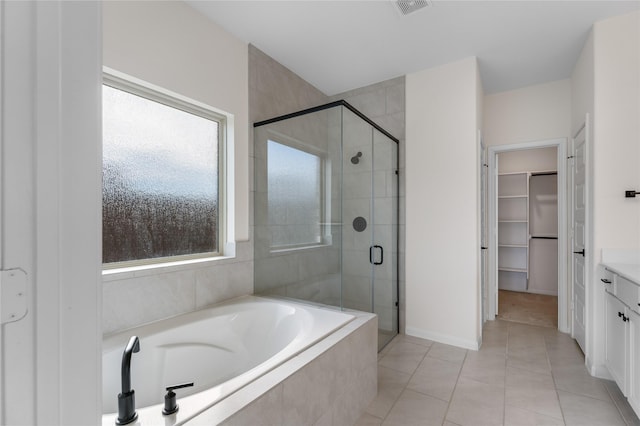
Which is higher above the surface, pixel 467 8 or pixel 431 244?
pixel 467 8

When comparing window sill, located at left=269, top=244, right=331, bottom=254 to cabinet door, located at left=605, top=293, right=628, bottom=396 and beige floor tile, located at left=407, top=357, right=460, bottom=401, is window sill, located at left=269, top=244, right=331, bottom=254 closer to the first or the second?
beige floor tile, located at left=407, top=357, right=460, bottom=401

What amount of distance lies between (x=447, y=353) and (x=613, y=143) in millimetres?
2111

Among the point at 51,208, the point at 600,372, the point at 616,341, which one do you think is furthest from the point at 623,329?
the point at 51,208

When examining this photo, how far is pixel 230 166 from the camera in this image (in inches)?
97.5

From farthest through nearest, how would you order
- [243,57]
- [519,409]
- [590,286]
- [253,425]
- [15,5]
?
[243,57] < [590,286] < [519,409] < [253,425] < [15,5]

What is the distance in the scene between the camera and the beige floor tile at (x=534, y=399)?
1.92 metres

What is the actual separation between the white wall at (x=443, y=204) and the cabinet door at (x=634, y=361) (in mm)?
1108

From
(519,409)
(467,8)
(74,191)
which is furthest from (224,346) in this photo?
(467,8)

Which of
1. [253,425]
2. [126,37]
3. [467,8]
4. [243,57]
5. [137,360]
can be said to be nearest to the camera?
[253,425]

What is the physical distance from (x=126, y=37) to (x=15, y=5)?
5.23 ft

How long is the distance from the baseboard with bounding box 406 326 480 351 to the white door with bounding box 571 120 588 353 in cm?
88

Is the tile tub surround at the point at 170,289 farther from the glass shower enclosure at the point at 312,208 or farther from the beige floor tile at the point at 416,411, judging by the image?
the beige floor tile at the point at 416,411

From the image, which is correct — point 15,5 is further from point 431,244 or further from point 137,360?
point 431,244

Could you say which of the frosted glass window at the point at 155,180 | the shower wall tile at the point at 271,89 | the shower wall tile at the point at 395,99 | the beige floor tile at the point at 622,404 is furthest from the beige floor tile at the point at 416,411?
the shower wall tile at the point at 395,99
